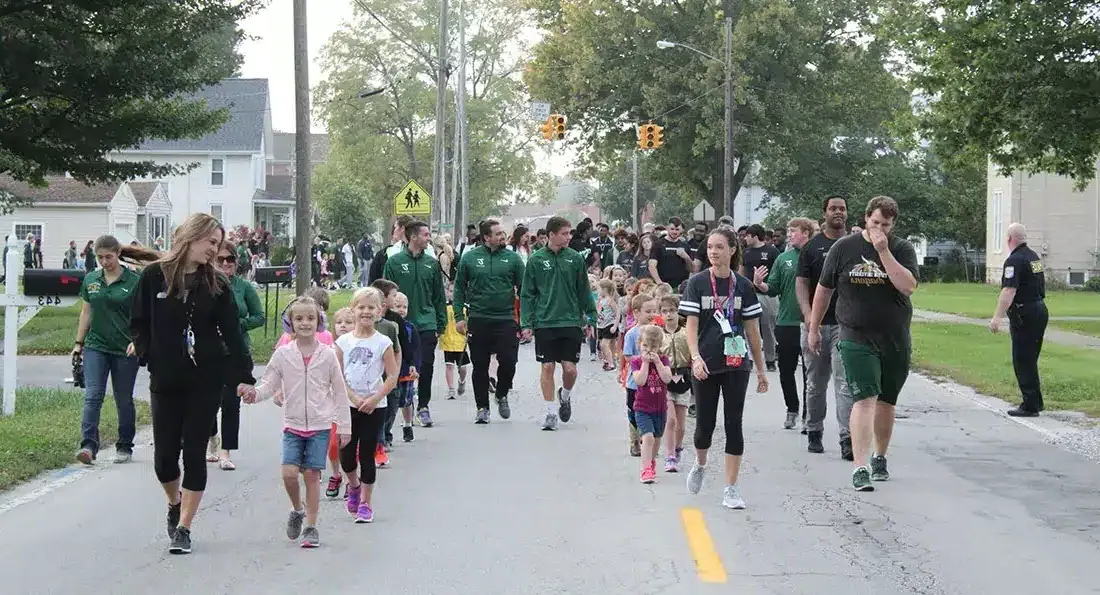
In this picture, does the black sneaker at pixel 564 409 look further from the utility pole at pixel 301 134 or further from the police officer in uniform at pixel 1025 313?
the utility pole at pixel 301 134

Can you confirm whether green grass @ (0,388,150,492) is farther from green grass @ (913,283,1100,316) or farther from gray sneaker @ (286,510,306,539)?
green grass @ (913,283,1100,316)

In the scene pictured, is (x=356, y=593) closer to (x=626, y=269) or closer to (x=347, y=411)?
(x=347, y=411)

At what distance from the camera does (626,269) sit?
72.6ft

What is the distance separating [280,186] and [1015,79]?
58669 mm

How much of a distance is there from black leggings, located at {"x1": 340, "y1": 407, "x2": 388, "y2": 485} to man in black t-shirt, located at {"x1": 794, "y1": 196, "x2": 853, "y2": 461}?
3.69 m

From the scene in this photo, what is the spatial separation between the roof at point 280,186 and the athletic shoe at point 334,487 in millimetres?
68000

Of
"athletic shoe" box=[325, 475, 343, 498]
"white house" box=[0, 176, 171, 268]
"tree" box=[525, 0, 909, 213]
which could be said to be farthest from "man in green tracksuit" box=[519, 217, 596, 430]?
"white house" box=[0, 176, 171, 268]

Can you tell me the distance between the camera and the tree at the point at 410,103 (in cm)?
7494

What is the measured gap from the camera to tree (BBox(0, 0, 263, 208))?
23.2 m

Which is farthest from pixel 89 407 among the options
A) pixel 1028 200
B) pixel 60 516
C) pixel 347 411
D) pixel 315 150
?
pixel 315 150

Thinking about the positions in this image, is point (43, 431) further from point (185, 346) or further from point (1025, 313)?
point (1025, 313)

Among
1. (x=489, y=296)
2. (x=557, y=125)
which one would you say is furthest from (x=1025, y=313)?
(x=557, y=125)

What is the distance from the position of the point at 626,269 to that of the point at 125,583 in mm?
15396

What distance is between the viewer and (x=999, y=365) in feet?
68.9
